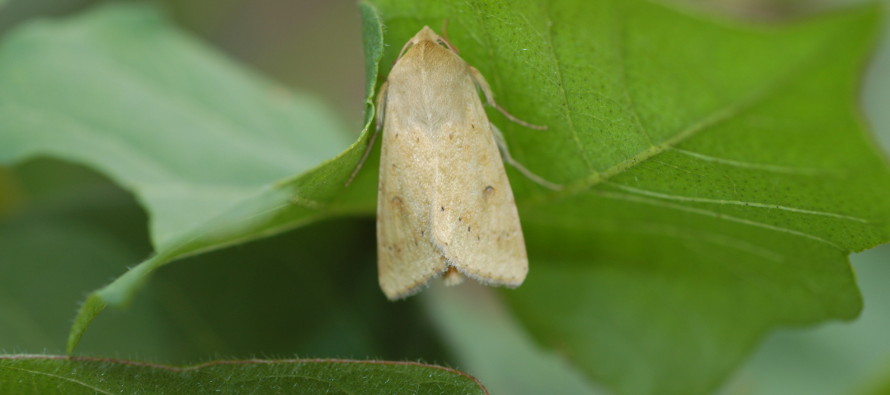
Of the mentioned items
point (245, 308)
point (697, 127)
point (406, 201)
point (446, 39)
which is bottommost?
point (245, 308)

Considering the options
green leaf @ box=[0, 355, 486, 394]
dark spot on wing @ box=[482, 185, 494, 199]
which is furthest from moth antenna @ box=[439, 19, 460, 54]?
green leaf @ box=[0, 355, 486, 394]

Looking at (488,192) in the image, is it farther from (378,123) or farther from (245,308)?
(245,308)

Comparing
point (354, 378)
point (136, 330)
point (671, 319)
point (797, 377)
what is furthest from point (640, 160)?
point (797, 377)

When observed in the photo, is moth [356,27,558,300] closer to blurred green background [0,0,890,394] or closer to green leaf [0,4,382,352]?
green leaf [0,4,382,352]

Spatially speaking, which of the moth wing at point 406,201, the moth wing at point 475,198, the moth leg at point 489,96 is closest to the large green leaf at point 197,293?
the moth wing at point 406,201

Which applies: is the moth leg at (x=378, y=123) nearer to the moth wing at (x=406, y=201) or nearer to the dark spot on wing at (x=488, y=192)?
the moth wing at (x=406, y=201)

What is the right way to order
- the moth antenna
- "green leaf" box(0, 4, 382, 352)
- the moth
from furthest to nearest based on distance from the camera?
"green leaf" box(0, 4, 382, 352), the moth, the moth antenna

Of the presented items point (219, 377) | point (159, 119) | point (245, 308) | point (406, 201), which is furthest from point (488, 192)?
point (159, 119)
